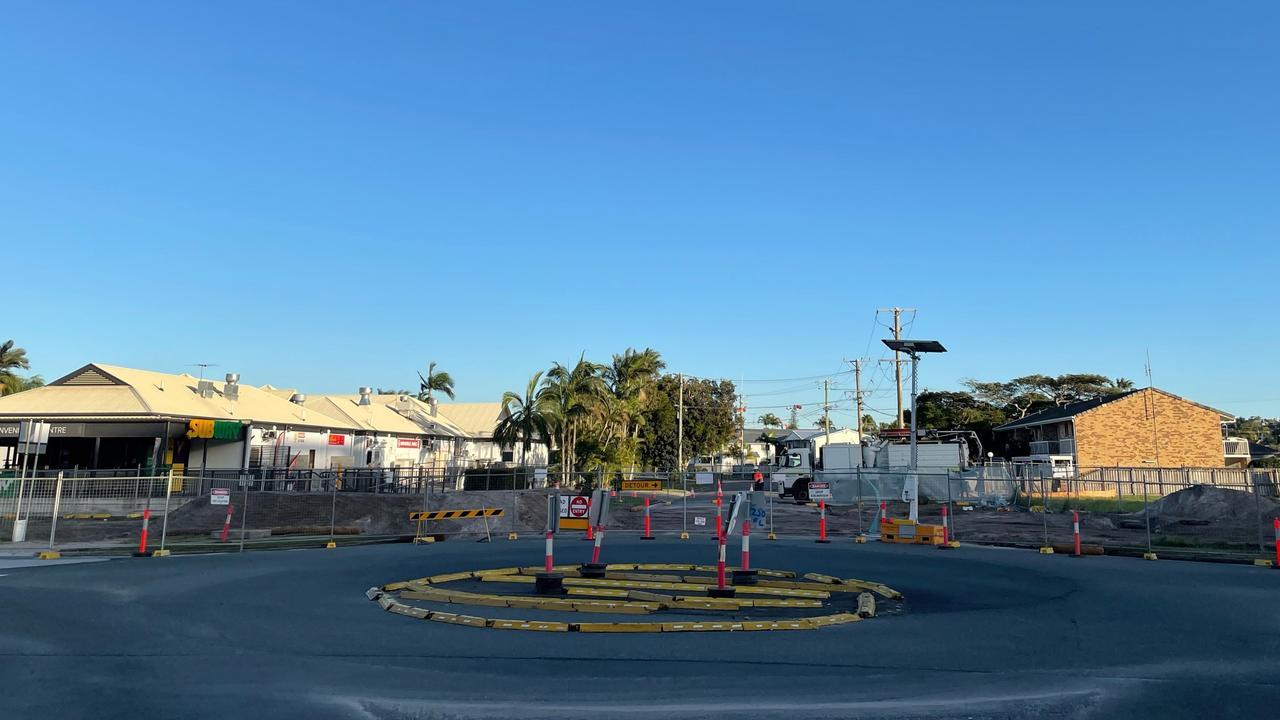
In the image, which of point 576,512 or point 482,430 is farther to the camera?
point 482,430

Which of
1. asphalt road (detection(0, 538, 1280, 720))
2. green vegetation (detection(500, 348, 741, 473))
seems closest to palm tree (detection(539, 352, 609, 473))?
green vegetation (detection(500, 348, 741, 473))

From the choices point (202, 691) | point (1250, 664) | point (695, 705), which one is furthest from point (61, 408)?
point (1250, 664)

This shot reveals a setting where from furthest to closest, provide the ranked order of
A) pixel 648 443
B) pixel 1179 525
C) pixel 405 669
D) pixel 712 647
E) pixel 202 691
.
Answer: pixel 648 443 < pixel 1179 525 < pixel 712 647 < pixel 405 669 < pixel 202 691

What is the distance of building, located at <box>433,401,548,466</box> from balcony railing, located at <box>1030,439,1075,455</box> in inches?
1572

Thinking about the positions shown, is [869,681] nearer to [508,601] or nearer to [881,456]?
[508,601]

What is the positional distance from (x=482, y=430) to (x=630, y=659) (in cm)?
6368

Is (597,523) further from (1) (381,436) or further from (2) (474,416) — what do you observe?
(2) (474,416)

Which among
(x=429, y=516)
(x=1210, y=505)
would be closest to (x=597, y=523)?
(x=429, y=516)

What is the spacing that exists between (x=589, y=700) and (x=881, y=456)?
144ft

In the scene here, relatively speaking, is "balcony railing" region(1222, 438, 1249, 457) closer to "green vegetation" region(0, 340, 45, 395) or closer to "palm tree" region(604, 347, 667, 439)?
"palm tree" region(604, 347, 667, 439)

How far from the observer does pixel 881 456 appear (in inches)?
1923

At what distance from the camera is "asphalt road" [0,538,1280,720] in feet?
23.8

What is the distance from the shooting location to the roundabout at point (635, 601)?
10914 mm

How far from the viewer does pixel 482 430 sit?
7131 cm
